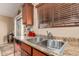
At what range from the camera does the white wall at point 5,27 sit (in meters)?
1.35

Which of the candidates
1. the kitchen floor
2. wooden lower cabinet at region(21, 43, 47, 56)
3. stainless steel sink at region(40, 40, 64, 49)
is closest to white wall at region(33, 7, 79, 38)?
stainless steel sink at region(40, 40, 64, 49)

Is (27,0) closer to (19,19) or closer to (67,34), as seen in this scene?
(19,19)

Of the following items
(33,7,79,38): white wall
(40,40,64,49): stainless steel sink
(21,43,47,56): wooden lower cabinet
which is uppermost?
(33,7,79,38): white wall

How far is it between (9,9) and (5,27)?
10.0 inches

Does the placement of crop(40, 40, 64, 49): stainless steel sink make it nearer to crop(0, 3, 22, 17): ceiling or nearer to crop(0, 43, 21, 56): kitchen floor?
crop(0, 43, 21, 56): kitchen floor

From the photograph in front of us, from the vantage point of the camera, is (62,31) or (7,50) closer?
(7,50)

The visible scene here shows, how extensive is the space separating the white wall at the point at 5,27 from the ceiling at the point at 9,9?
0.06 m

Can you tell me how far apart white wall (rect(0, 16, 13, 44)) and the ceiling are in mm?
61

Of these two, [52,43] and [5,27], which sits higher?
[5,27]

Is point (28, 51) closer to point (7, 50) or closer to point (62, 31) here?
point (7, 50)

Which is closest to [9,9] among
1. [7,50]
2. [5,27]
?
[5,27]

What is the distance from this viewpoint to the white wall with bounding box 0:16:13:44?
135cm

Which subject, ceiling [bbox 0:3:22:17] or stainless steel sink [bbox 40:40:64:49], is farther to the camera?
stainless steel sink [bbox 40:40:64:49]

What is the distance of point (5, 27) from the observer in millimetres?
1354
